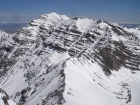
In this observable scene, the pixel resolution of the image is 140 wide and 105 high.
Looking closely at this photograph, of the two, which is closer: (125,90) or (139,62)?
(125,90)

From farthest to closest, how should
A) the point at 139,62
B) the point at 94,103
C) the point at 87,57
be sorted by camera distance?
the point at 139,62 → the point at 87,57 → the point at 94,103

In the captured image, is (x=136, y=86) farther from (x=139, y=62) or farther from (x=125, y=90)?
(x=139, y=62)

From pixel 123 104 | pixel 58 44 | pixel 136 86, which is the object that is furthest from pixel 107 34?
pixel 123 104

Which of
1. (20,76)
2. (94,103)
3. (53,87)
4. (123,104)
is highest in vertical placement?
(53,87)

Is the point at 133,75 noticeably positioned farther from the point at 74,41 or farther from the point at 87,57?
the point at 74,41

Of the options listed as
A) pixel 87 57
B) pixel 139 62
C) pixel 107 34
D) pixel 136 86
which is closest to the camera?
pixel 136 86

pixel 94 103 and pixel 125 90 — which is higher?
pixel 94 103
